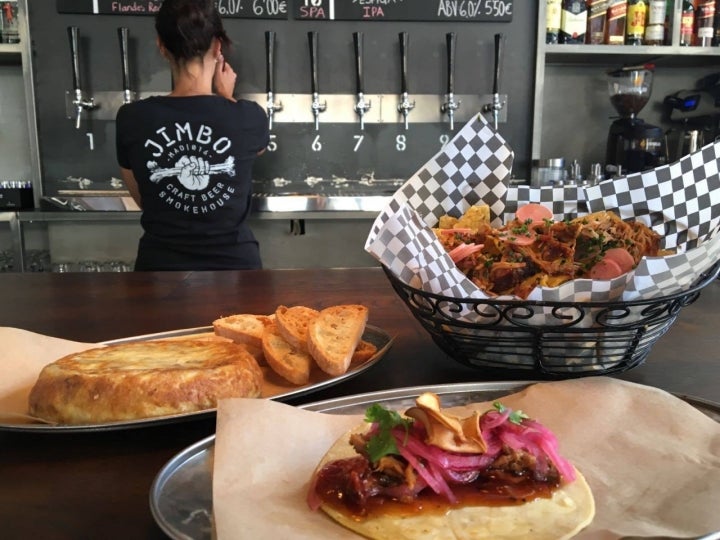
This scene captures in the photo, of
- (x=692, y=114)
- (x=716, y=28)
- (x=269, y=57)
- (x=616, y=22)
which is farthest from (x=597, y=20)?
(x=269, y=57)

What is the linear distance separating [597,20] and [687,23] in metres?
0.59

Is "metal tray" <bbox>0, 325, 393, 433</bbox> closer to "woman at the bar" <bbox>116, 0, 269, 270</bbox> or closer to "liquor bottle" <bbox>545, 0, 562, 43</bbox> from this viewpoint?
"woman at the bar" <bbox>116, 0, 269, 270</bbox>

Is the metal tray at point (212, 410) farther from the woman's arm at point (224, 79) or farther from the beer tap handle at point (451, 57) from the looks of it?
the beer tap handle at point (451, 57)

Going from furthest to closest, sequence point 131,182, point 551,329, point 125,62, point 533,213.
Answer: point 125,62 → point 131,182 → point 533,213 → point 551,329

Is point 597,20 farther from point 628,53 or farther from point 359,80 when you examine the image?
point 359,80

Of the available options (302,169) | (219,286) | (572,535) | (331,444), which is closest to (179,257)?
(219,286)

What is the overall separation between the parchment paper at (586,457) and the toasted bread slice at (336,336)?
17 centimetres

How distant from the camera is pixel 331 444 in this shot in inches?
33.8

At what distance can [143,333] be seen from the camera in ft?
4.40

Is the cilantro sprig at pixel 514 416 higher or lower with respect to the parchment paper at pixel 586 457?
higher

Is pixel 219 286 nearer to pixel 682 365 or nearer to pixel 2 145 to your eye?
pixel 682 365

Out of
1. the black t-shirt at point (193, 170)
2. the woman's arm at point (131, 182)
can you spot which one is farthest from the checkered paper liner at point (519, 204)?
the woman's arm at point (131, 182)

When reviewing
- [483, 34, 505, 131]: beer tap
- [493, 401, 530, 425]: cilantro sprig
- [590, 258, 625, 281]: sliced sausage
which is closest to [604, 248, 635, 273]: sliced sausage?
[590, 258, 625, 281]: sliced sausage

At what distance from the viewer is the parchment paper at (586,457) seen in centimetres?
68
